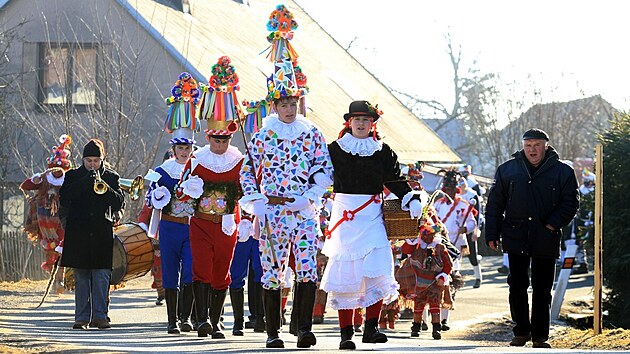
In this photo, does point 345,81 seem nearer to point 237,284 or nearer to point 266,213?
point 237,284

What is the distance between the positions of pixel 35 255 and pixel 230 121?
44.8 ft

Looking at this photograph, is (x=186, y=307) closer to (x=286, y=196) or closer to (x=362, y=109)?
(x=286, y=196)

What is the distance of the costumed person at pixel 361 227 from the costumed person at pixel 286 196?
0.20 m

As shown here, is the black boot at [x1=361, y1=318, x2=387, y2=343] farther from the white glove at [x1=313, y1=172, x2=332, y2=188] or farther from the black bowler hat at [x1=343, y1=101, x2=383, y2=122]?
the black bowler hat at [x1=343, y1=101, x2=383, y2=122]

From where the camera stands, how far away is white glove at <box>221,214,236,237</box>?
13164mm

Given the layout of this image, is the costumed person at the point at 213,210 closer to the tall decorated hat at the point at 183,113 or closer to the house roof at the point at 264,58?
the tall decorated hat at the point at 183,113

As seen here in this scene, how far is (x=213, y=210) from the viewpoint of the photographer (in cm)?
1337

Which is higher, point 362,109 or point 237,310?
point 362,109

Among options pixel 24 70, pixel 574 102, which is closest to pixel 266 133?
pixel 24 70

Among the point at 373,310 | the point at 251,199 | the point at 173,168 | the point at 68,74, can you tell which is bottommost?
the point at 373,310

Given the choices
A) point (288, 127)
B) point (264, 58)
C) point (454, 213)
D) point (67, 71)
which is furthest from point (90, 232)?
point (264, 58)

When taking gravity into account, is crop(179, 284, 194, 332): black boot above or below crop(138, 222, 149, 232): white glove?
below

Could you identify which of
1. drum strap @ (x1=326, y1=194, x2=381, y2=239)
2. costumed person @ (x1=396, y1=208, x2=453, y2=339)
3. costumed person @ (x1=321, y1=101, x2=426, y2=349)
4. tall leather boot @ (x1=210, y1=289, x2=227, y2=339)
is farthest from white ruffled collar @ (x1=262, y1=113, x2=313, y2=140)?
A: costumed person @ (x1=396, y1=208, x2=453, y2=339)

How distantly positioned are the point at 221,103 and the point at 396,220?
238 centimetres
